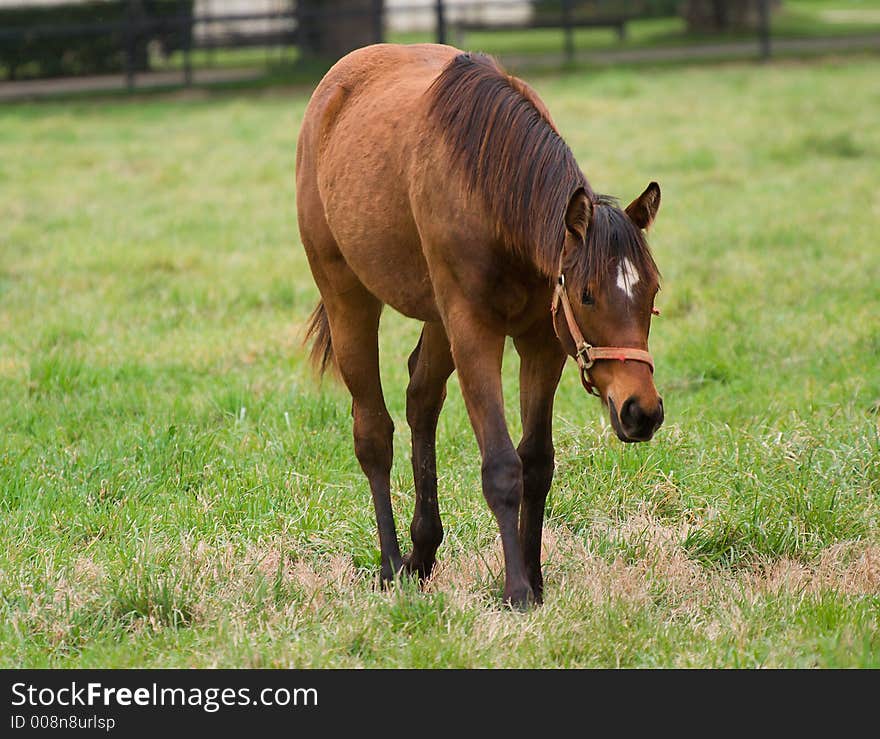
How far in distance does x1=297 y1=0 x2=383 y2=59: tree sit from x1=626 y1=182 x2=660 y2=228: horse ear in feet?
61.5

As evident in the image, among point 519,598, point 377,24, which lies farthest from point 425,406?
point 377,24

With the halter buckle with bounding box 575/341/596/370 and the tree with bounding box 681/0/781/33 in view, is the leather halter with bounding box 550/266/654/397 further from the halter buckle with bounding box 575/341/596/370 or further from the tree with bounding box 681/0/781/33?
the tree with bounding box 681/0/781/33

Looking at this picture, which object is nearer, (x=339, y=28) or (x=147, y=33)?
(x=147, y=33)

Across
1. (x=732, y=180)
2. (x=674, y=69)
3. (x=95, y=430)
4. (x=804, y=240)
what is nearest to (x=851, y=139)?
(x=732, y=180)

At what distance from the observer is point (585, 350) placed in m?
3.56

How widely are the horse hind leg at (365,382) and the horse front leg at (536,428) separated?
0.62 metres

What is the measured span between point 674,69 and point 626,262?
18.8 meters

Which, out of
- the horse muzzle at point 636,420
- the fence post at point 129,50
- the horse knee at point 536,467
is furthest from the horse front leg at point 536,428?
the fence post at point 129,50

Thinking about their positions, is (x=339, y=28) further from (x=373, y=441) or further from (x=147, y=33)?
(x=373, y=441)

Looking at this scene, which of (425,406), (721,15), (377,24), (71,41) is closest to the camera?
(425,406)

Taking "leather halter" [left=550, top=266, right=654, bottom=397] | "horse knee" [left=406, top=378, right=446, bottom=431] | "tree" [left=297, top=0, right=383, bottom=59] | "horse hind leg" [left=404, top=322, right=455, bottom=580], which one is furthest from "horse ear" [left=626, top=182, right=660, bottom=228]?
"tree" [left=297, top=0, right=383, bottom=59]

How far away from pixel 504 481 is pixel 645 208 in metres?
0.96

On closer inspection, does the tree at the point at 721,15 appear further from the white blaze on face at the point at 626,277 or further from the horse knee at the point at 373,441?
the white blaze on face at the point at 626,277

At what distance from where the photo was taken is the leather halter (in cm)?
351
